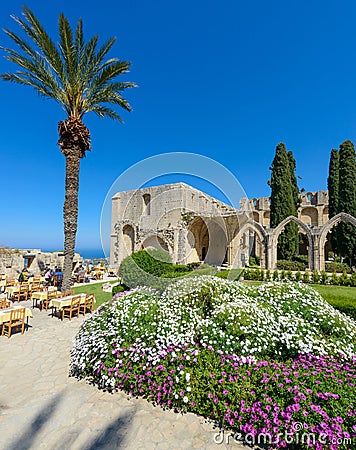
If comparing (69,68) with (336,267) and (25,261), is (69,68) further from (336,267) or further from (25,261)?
(336,267)

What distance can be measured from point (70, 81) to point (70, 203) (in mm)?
4817

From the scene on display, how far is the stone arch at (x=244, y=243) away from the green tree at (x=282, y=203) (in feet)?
7.51

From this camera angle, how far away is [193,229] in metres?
21.9

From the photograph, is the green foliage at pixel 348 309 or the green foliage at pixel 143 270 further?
the green foliage at pixel 143 270

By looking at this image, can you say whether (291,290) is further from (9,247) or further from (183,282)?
(9,247)

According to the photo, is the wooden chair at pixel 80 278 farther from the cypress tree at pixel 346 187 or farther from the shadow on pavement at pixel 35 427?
the cypress tree at pixel 346 187

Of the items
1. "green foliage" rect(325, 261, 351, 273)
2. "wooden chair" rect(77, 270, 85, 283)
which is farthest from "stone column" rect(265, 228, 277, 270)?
"wooden chair" rect(77, 270, 85, 283)

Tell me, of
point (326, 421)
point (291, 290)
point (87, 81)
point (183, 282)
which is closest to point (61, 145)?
point (87, 81)

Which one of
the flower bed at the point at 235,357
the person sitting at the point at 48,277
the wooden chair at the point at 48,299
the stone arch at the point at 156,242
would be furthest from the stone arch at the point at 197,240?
the flower bed at the point at 235,357

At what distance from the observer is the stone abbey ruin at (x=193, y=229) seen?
18.2 metres

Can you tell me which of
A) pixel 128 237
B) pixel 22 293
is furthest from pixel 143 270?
pixel 128 237

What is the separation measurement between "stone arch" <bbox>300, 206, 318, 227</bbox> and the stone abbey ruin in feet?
1.37

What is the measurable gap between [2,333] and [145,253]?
4.72 m

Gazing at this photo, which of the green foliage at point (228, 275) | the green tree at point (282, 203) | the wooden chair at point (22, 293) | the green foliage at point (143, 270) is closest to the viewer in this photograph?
→ the green foliage at point (143, 270)
